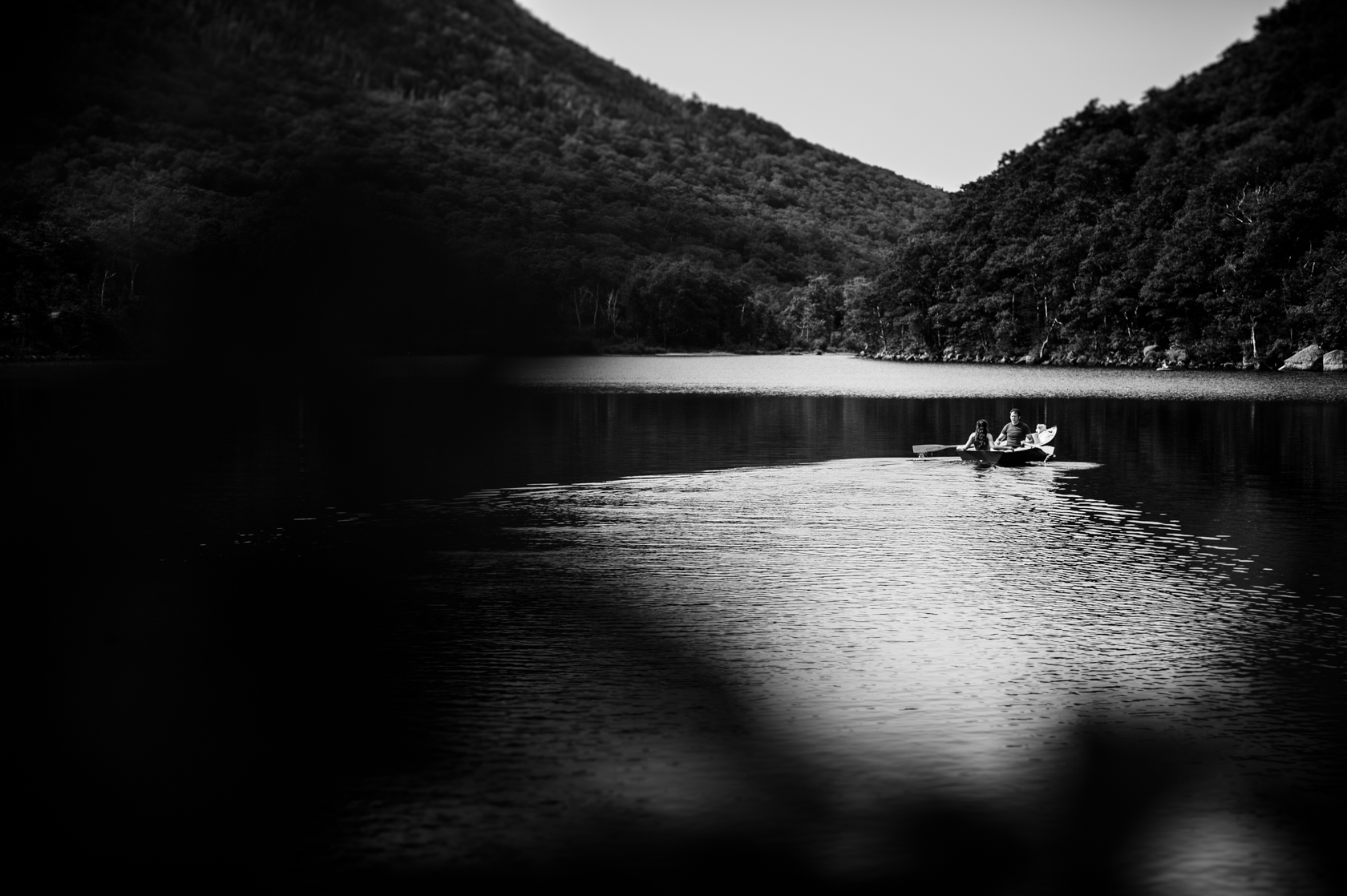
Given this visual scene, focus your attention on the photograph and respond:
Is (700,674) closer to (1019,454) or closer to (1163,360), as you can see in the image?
(1019,454)

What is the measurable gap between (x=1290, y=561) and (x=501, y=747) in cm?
1557

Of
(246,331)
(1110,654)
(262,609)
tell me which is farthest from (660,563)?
(246,331)

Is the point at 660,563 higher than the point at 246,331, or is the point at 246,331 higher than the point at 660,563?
the point at 246,331

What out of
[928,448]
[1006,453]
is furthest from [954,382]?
[1006,453]

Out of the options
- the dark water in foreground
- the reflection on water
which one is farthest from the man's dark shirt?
the reflection on water

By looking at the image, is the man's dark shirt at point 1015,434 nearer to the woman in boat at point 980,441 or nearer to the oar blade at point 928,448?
the woman in boat at point 980,441

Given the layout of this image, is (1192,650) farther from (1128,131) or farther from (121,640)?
(1128,131)

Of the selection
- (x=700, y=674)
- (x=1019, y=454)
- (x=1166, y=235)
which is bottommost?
(x=700, y=674)

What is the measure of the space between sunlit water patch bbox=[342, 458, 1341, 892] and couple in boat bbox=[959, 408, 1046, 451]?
12194 millimetres

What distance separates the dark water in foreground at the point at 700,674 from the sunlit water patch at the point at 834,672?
63 millimetres

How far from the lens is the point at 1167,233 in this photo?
131 metres

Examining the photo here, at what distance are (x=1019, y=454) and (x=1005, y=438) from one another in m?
1.49

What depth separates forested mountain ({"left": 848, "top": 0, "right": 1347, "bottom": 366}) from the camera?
387 feet

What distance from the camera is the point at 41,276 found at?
141 m
